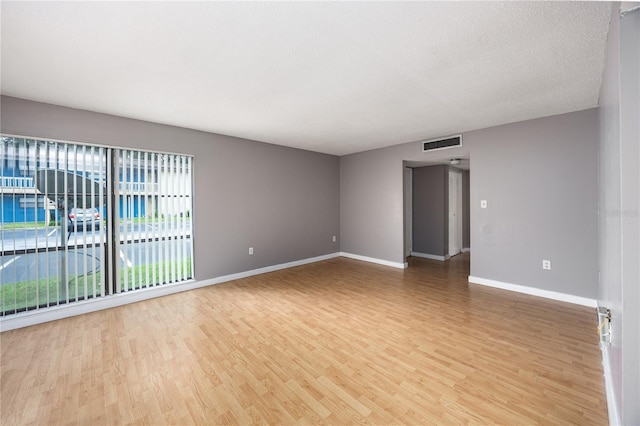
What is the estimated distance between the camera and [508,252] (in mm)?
3922

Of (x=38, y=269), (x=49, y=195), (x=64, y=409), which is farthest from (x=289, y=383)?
(x=49, y=195)

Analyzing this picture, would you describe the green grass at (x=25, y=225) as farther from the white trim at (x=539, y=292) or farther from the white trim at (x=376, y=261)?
the white trim at (x=539, y=292)

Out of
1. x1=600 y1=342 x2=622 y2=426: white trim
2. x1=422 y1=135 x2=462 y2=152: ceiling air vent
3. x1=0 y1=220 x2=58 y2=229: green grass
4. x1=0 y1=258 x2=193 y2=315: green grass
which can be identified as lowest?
x1=600 y1=342 x2=622 y2=426: white trim

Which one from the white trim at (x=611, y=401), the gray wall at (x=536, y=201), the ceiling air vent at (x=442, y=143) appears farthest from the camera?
the ceiling air vent at (x=442, y=143)

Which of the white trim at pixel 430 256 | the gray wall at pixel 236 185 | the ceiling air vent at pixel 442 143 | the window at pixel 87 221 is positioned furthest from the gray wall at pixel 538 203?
the window at pixel 87 221

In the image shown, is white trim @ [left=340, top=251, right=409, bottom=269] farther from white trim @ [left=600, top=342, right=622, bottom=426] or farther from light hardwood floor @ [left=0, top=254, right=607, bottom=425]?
white trim @ [left=600, top=342, right=622, bottom=426]

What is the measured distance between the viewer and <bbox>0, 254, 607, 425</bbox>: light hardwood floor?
1650 mm

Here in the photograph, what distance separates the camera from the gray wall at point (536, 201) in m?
3.31

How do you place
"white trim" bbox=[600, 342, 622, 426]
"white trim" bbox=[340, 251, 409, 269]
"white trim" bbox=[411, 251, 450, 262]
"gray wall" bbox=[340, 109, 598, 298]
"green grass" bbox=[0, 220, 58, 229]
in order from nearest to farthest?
"white trim" bbox=[600, 342, 622, 426] < "green grass" bbox=[0, 220, 58, 229] < "gray wall" bbox=[340, 109, 598, 298] < "white trim" bbox=[340, 251, 409, 269] < "white trim" bbox=[411, 251, 450, 262]

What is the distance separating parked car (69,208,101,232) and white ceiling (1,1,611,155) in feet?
4.23

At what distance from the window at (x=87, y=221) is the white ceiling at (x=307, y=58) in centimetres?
68

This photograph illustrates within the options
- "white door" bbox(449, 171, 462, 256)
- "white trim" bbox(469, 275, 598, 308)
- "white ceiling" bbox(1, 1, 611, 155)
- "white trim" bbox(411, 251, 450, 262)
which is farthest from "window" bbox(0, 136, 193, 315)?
"white door" bbox(449, 171, 462, 256)

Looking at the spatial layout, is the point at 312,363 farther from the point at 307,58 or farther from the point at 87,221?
the point at 87,221

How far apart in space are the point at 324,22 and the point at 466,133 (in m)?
3.59
